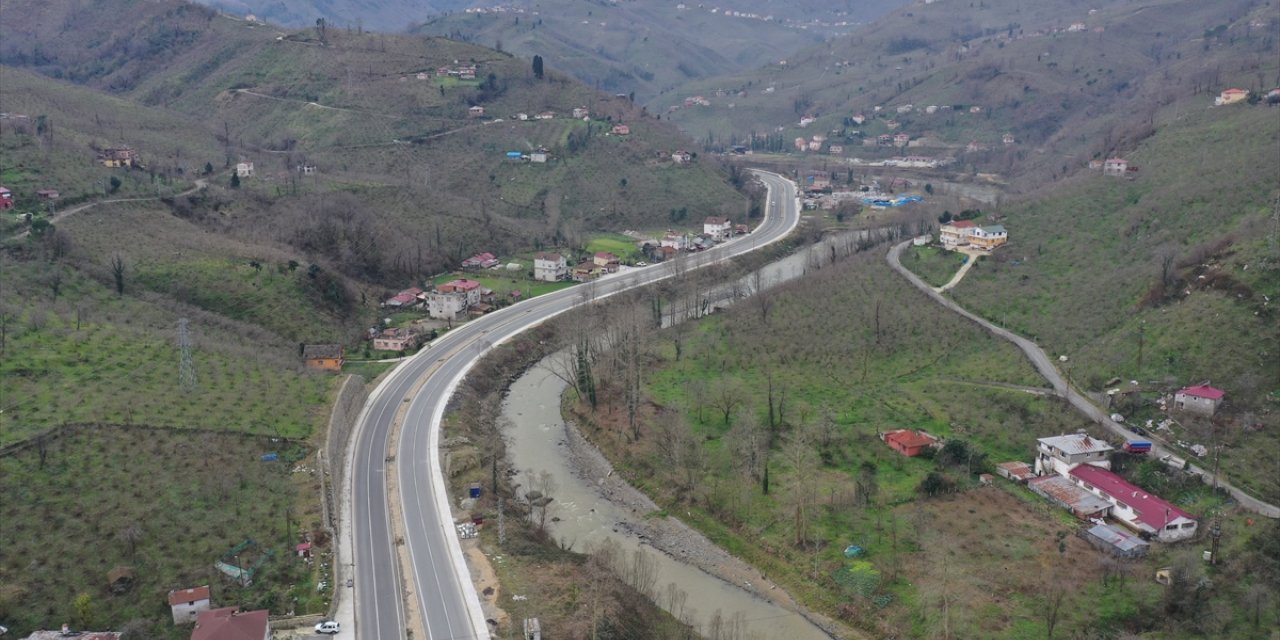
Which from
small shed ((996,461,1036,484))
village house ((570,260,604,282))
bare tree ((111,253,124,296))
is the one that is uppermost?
bare tree ((111,253,124,296))

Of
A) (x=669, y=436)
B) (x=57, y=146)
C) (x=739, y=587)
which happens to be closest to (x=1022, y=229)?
(x=669, y=436)

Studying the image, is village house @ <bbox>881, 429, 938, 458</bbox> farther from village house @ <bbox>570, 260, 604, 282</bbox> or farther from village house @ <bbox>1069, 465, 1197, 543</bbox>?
village house @ <bbox>570, 260, 604, 282</bbox>

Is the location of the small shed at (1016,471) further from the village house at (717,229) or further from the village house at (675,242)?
the village house at (717,229)

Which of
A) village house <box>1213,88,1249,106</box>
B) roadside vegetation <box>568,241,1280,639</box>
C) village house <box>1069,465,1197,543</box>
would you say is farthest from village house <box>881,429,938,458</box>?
village house <box>1213,88,1249,106</box>

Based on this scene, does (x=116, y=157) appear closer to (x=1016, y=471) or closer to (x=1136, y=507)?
(x=1016, y=471)

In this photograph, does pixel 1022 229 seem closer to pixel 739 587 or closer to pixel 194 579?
pixel 739 587

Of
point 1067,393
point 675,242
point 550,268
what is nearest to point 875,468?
point 1067,393

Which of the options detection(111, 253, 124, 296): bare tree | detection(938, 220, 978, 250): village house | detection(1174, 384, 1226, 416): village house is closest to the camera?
detection(1174, 384, 1226, 416): village house

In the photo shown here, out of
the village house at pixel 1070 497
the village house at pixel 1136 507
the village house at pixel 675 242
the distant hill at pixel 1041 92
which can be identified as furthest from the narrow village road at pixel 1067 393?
the distant hill at pixel 1041 92
